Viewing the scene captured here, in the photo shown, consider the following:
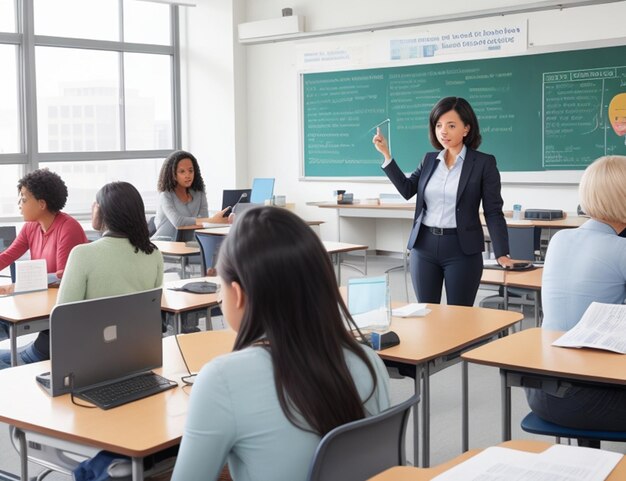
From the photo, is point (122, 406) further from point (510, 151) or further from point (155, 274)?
point (510, 151)

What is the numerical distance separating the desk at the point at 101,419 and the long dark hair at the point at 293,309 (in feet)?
1.78

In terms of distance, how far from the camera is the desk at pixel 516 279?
4.11 meters

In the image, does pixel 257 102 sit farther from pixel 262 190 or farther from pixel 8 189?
pixel 8 189

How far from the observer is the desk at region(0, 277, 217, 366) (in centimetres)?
353

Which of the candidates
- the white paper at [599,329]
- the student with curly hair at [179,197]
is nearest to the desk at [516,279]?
the white paper at [599,329]

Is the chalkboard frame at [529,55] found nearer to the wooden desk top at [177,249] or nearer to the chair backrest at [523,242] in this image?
the chair backrest at [523,242]

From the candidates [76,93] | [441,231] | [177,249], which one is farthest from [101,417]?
[76,93]

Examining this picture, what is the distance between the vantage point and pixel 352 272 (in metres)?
9.16

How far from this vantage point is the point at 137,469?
78.6 inches

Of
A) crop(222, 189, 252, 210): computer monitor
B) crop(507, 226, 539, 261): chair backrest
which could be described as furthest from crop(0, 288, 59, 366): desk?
crop(222, 189, 252, 210): computer monitor

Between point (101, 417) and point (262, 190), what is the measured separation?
597 centimetres

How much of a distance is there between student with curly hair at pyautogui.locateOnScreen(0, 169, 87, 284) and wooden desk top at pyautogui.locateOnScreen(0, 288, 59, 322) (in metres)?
0.26

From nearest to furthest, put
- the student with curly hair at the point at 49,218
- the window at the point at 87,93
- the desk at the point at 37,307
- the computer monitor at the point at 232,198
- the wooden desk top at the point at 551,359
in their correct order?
the wooden desk top at the point at 551,359 < the desk at the point at 37,307 < the student with curly hair at the point at 49,218 < the computer monitor at the point at 232,198 < the window at the point at 87,93

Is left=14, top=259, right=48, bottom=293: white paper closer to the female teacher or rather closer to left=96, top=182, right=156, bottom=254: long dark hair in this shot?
left=96, top=182, right=156, bottom=254: long dark hair
